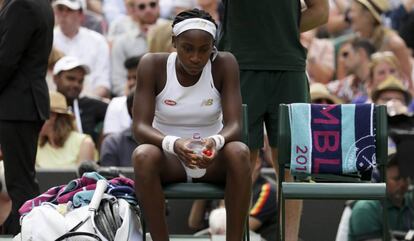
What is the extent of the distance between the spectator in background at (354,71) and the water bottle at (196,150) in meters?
5.43

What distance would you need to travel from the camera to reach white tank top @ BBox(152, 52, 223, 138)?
6801 millimetres

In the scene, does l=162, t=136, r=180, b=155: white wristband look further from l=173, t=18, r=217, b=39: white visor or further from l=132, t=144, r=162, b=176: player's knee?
l=173, t=18, r=217, b=39: white visor

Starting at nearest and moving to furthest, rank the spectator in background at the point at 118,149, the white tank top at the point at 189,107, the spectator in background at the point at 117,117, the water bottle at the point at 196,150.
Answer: the water bottle at the point at 196,150 < the white tank top at the point at 189,107 < the spectator in background at the point at 118,149 < the spectator in background at the point at 117,117

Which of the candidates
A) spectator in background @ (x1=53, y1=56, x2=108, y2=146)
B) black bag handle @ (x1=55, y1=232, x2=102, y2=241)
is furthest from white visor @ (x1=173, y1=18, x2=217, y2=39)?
spectator in background @ (x1=53, y1=56, x2=108, y2=146)

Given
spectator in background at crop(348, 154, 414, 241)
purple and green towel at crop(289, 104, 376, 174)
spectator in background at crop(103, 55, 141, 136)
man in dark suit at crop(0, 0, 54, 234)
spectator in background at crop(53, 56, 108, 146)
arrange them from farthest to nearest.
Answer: spectator in background at crop(53, 56, 108, 146) → spectator in background at crop(103, 55, 141, 136) → spectator in background at crop(348, 154, 414, 241) → man in dark suit at crop(0, 0, 54, 234) → purple and green towel at crop(289, 104, 376, 174)

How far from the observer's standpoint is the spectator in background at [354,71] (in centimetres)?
1241

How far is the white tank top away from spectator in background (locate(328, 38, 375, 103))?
522cm

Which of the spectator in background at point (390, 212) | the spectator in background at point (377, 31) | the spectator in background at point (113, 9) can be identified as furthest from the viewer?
the spectator in background at point (113, 9)

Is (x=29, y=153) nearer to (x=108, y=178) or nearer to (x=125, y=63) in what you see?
(x=108, y=178)

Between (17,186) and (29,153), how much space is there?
0.23 metres

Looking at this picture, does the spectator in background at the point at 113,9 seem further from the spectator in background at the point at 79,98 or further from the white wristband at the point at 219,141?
the white wristband at the point at 219,141

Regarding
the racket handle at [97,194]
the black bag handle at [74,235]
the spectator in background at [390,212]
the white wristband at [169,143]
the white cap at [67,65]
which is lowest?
the spectator in background at [390,212]

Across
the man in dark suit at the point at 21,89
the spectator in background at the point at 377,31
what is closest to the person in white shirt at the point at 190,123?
the man in dark suit at the point at 21,89

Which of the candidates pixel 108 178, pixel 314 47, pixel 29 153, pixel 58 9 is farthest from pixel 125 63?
pixel 108 178
